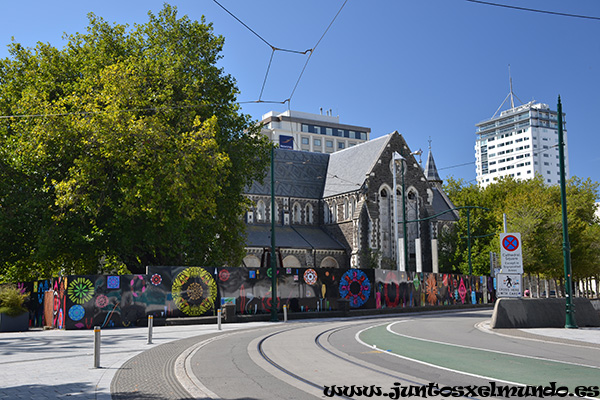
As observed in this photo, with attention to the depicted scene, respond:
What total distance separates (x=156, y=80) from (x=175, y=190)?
6.75m

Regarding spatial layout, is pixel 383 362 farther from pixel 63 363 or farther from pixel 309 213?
pixel 309 213

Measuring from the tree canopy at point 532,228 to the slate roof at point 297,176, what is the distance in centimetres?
1451

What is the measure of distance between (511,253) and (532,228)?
37.2 meters

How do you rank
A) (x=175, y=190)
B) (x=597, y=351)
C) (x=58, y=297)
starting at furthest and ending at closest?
(x=175, y=190), (x=58, y=297), (x=597, y=351)

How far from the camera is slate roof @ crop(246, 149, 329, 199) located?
6153 centimetres

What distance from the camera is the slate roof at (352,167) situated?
5975 cm

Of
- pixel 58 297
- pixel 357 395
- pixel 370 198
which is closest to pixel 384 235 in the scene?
pixel 370 198

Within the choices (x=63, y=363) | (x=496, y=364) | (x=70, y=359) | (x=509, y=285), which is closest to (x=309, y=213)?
(x=509, y=285)

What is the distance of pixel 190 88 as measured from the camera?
29875 mm

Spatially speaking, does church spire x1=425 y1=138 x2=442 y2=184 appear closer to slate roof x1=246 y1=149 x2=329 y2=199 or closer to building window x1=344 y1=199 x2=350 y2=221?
slate roof x1=246 y1=149 x2=329 y2=199

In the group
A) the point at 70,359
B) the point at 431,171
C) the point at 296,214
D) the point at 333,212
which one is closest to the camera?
the point at 70,359

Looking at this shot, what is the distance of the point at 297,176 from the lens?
209 ft

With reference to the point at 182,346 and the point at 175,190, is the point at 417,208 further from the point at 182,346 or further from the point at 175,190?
the point at 182,346

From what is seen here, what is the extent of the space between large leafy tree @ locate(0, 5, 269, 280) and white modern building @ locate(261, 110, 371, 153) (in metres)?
94.5
